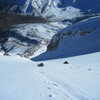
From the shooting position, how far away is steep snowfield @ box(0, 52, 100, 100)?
694cm

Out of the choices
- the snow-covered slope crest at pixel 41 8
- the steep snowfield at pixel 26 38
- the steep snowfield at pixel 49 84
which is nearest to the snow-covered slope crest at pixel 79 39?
the steep snowfield at pixel 49 84

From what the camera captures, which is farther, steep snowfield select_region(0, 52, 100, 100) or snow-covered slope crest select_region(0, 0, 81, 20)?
snow-covered slope crest select_region(0, 0, 81, 20)

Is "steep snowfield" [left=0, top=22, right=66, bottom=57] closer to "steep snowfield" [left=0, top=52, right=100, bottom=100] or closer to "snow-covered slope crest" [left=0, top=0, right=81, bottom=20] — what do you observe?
"steep snowfield" [left=0, top=52, right=100, bottom=100]

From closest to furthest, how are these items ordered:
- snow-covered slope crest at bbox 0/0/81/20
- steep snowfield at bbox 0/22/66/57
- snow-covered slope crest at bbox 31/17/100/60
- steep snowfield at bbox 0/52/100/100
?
steep snowfield at bbox 0/52/100/100
snow-covered slope crest at bbox 31/17/100/60
steep snowfield at bbox 0/22/66/57
snow-covered slope crest at bbox 0/0/81/20

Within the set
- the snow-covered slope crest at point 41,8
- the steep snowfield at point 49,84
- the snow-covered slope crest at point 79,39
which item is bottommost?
the snow-covered slope crest at point 41,8

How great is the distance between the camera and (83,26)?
958 inches

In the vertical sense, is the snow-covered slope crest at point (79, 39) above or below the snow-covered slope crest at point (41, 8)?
above

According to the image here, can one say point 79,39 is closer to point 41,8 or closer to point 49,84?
point 49,84

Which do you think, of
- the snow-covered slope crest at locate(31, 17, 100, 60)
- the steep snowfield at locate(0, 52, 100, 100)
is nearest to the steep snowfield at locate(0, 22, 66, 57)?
the snow-covered slope crest at locate(31, 17, 100, 60)

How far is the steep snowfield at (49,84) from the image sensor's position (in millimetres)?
6941

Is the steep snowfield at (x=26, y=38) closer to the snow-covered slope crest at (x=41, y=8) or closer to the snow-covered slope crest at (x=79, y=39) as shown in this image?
the snow-covered slope crest at (x=79, y=39)

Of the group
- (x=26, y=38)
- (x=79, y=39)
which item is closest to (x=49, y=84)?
(x=79, y=39)

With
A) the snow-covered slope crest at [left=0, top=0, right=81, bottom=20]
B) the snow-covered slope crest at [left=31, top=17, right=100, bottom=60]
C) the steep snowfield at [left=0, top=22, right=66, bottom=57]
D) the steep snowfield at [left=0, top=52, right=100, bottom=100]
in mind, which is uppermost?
the steep snowfield at [left=0, top=52, right=100, bottom=100]

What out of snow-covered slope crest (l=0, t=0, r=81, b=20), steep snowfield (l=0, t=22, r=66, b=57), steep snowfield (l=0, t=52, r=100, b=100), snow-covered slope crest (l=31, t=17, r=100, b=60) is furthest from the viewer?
snow-covered slope crest (l=0, t=0, r=81, b=20)
